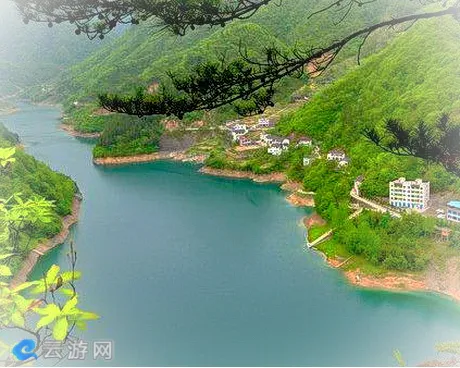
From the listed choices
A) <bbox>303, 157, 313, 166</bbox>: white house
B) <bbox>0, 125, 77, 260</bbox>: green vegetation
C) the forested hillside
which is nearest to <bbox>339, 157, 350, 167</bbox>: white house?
<bbox>303, 157, 313, 166</bbox>: white house

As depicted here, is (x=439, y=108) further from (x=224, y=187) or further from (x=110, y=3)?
(x=110, y=3)

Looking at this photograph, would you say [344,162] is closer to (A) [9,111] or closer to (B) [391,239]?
(B) [391,239]

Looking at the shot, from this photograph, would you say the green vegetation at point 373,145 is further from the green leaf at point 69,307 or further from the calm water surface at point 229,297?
the green leaf at point 69,307

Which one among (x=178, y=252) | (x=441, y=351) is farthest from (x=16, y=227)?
(x=178, y=252)

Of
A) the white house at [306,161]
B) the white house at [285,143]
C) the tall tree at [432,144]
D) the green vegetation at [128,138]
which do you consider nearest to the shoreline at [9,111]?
the green vegetation at [128,138]

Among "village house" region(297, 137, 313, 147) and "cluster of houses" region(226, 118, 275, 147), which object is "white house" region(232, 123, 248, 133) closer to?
"cluster of houses" region(226, 118, 275, 147)
